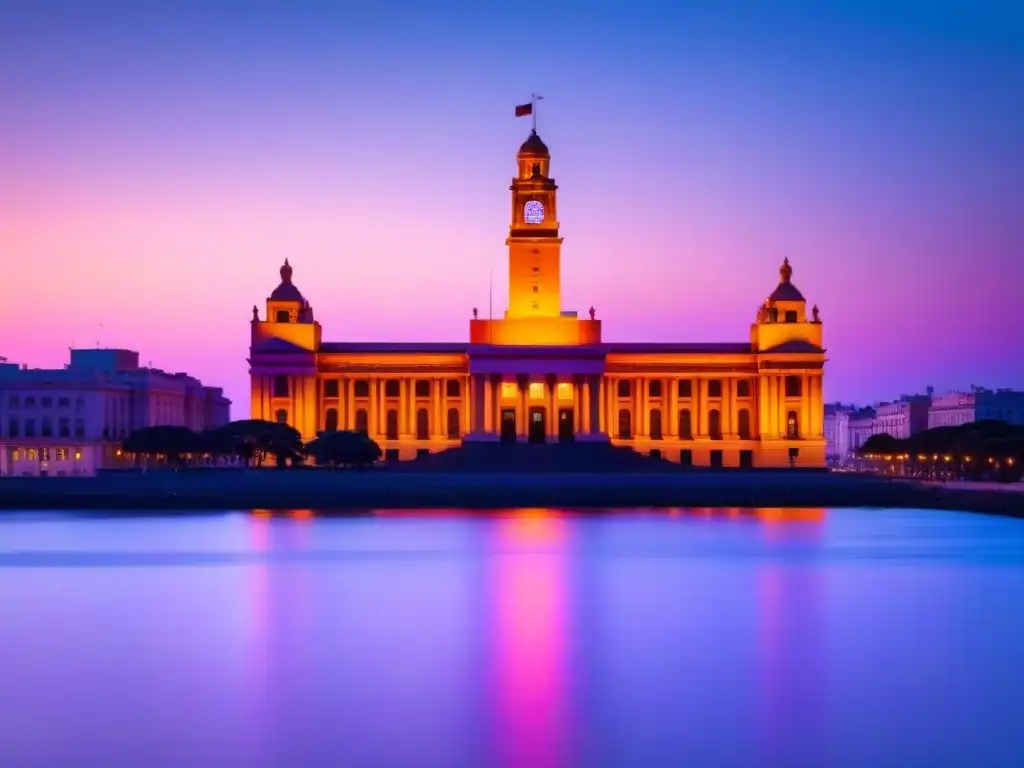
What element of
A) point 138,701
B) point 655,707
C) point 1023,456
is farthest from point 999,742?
point 1023,456

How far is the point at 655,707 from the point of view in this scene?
80.5 feet

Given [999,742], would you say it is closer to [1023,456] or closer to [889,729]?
[889,729]

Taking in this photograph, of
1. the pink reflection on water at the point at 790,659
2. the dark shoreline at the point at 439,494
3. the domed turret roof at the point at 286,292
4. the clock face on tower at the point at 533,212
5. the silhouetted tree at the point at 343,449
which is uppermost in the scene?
the clock face on tower at the point at 533,212

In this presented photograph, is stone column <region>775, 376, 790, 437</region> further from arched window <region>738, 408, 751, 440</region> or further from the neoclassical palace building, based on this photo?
arched window <region>738, 408, 751, 440</region>

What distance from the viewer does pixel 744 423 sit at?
11088 centimetres

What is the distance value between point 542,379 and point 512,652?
3052 inches

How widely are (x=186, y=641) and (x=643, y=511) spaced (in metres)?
43.8

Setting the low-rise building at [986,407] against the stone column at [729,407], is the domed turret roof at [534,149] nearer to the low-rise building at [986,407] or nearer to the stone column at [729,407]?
the stone column at [729,407]

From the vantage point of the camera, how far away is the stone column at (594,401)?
107m

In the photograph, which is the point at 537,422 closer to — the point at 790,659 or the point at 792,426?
the point at 792,426

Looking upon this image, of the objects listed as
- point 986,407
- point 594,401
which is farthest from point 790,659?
point 986,407

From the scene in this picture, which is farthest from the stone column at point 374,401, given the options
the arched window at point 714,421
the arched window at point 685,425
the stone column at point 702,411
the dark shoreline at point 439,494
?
the dark shoreline at point 439,494

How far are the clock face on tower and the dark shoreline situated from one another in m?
30.0

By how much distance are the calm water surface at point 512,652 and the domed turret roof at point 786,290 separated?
186 ft
